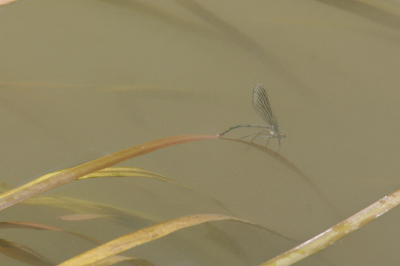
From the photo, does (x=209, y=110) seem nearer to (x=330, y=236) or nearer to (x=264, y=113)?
(x=264, y=113)

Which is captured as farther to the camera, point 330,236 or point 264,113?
point 264,113

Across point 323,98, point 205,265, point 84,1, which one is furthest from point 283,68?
point 84,1

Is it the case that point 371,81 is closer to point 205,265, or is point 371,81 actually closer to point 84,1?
point 205,265

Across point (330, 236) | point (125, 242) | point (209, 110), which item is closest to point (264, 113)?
point (209, 110)

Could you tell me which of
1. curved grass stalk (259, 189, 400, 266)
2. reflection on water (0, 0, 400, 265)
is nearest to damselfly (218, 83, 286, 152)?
reflection on water (0, 0, 400, 265)

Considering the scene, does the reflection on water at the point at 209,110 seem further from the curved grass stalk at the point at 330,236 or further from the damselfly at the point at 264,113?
the curved grass stalk at the point at 330,236

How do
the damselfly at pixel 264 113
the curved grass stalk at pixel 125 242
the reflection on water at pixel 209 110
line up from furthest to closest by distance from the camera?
the damselfly at pixel 264 113 < the reflection on water at pixel 209 110 < the curved grass stalk at pixel 125 242

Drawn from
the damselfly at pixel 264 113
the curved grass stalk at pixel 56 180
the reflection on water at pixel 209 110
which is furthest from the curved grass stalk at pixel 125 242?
the damselfly at pixel 264 113

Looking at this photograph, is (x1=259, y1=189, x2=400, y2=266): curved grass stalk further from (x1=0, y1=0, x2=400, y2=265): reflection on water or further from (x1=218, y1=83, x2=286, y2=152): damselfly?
(x1=218, y1=83, x2=286, y2=152): damselfly

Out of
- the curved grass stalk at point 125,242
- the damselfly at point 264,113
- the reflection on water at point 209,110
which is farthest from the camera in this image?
the damselfly at point 264,113
